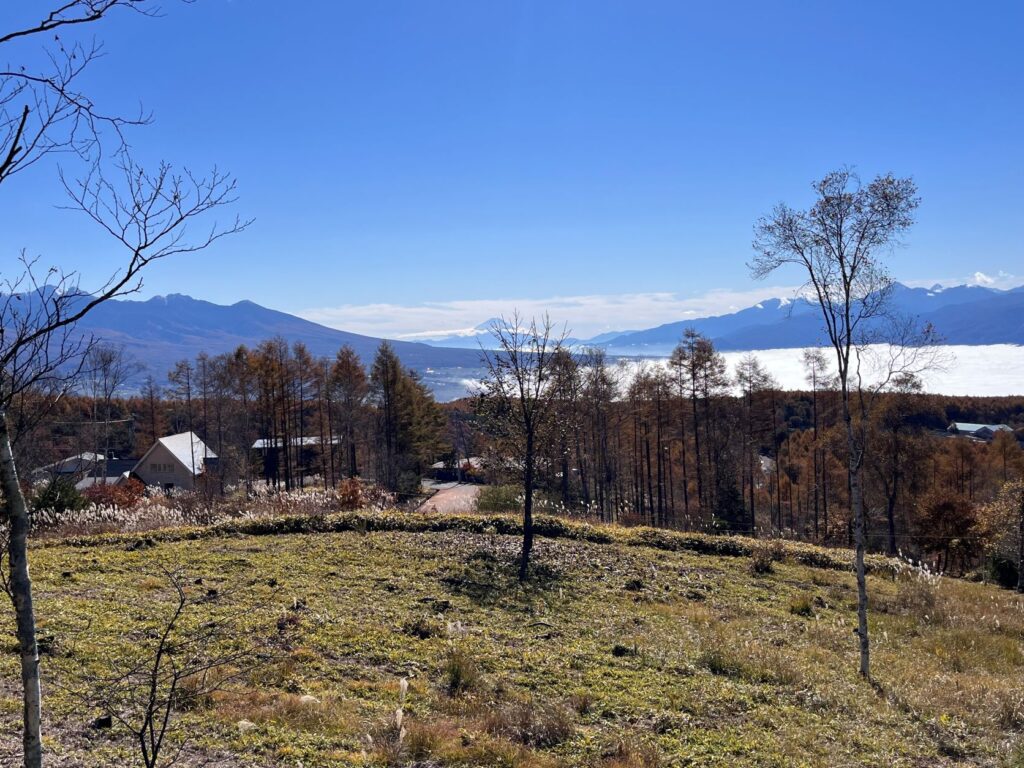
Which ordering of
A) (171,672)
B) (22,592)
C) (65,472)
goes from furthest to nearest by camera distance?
(65,472)
(171,672)
(22,592)

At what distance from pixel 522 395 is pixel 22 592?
1221 centimetres

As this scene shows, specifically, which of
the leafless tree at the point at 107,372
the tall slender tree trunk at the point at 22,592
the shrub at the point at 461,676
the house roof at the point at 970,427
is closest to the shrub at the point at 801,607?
the shrub at the point at 461,676

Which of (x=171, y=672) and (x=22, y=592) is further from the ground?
(x=22, y=592)

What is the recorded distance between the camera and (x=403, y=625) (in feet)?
30.6

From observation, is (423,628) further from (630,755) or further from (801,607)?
(801,607)

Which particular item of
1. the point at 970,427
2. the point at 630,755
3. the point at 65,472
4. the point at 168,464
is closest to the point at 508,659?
the point at 630,755

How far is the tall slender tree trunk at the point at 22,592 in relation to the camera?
2.40 meters

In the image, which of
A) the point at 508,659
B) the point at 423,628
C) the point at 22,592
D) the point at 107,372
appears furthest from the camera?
the point at 107,372

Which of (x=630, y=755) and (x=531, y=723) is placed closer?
(x=630, y=755)

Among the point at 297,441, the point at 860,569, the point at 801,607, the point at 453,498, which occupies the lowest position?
the point at 453,498

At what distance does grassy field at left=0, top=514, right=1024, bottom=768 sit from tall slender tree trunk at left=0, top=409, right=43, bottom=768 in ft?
8.45

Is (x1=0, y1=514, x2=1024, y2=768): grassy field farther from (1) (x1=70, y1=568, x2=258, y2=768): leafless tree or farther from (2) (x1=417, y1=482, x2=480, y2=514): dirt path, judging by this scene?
(2) (x1=417, y1=482, x2=480, y2=514): dirt path

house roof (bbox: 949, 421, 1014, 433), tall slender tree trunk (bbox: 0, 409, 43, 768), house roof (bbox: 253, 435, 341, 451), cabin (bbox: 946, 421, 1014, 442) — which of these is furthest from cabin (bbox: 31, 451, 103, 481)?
house roof (bbox: 949, 421, 1014, 433)

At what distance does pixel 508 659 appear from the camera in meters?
8.31
